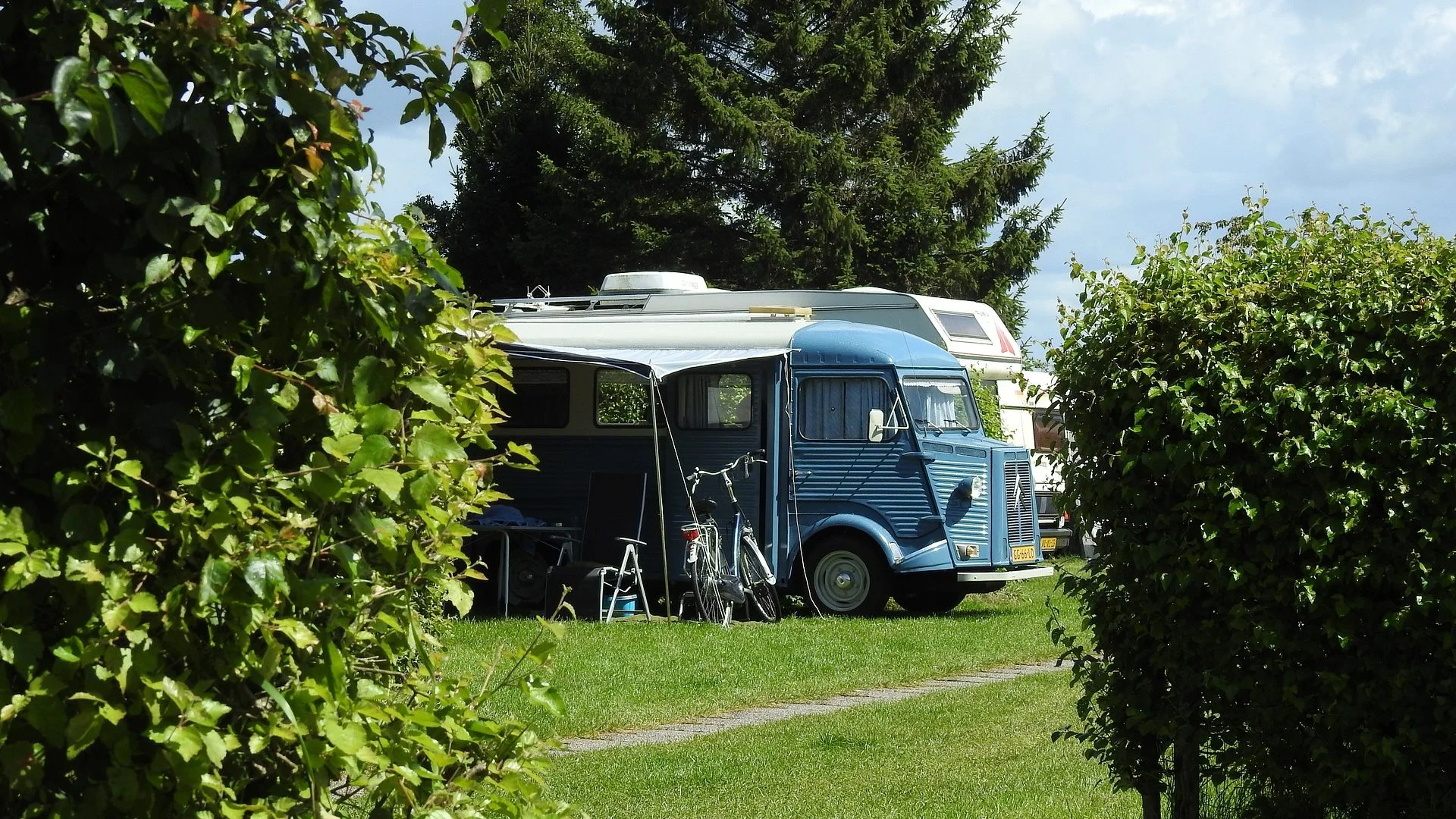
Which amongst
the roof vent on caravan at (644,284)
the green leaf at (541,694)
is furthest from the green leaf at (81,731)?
the roof vent on caravan at (644,284)

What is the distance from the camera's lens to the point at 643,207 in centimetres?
3158

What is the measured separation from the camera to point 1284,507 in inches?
189

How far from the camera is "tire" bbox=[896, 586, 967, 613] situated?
1564 cm

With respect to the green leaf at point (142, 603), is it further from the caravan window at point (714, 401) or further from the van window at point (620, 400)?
the van window at point (620, 400)

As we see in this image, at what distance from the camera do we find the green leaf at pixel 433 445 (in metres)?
2.54

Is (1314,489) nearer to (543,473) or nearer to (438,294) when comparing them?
(438,294)

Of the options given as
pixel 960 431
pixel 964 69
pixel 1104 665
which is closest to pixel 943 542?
pixel 960 431

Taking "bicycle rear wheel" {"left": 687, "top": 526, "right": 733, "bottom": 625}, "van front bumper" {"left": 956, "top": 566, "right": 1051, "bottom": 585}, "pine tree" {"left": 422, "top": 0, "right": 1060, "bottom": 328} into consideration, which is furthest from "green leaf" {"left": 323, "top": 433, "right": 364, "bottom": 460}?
"pine tree" {"left": 422, "top": 0, "right": 1060, "bottom": 328}

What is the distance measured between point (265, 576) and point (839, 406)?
12668mm

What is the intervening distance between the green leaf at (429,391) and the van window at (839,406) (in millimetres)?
12172

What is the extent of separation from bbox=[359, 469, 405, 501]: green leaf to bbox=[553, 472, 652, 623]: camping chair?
1170 cm

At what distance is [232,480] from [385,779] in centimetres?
60

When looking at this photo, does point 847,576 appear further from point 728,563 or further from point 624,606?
point 624,606

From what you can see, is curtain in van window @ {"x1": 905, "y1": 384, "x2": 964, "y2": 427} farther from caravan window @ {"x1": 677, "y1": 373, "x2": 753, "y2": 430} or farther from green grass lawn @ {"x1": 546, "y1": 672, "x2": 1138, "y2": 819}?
green grass lawn @ {"x1": 546, "y1": 672, "x2": 1138, "y2": 819}
